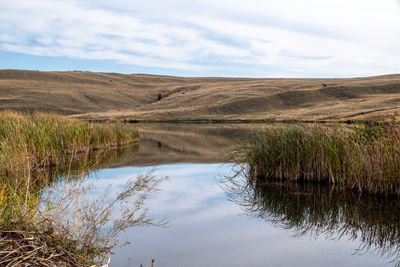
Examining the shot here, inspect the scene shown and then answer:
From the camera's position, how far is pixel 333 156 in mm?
11000

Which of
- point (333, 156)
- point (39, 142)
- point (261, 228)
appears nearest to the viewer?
point (261, 228)

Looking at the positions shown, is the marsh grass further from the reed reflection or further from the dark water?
the reed reflection

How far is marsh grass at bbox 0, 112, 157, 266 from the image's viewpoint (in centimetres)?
411

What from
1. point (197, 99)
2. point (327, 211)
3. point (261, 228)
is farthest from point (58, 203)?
point (197, 99)

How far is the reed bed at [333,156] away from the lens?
974cm

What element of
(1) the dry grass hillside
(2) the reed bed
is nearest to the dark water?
(2) the reed bed

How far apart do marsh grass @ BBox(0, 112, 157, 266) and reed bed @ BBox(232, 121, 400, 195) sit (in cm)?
332

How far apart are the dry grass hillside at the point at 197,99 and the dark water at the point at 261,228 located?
1788 inches

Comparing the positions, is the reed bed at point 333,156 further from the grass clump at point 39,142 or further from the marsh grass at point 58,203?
the grass clump at point 39,142

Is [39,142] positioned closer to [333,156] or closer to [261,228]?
[261,228]

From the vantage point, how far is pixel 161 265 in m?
5.98

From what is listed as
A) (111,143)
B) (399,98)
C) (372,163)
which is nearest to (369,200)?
(372,163)

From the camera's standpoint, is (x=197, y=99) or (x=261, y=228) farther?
(x=197, y=99)

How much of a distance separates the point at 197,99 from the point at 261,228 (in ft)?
270
